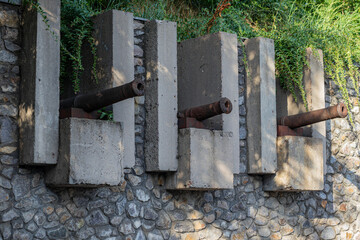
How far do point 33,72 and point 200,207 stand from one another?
2.13 m

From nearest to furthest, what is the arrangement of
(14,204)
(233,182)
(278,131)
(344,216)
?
1. (14,204)
2. (233,182)
3. (278,131)
4. (344,216)

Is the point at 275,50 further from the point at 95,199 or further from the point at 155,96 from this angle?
the point at 95,199

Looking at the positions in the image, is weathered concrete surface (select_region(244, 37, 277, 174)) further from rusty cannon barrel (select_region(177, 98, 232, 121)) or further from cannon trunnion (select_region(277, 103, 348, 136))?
rusty cannon barrel (select_region(177, 98, 232, 121))

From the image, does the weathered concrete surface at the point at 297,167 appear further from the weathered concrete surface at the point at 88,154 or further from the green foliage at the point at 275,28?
the weathered concrete surface at the point at 88,154

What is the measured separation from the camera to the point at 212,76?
609 cm

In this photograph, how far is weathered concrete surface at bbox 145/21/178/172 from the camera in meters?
5.60

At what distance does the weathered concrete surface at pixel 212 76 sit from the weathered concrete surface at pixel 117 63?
2.86ft

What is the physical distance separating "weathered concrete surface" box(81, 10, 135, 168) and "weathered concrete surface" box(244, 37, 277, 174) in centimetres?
153

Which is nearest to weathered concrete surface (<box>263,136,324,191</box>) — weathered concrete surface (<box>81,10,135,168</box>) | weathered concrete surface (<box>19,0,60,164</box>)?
weathered concrete surface (<box>81,10,135,168</box>)

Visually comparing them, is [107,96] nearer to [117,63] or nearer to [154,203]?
[117,63]

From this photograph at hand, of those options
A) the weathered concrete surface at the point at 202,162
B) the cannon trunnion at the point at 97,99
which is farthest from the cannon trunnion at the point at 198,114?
the cannon trunnion at the point at 97,99

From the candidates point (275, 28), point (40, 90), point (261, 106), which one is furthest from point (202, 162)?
point (275, 28)

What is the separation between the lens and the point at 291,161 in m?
6.55

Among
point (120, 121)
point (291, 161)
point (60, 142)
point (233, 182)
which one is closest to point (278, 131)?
point (291, 161)
